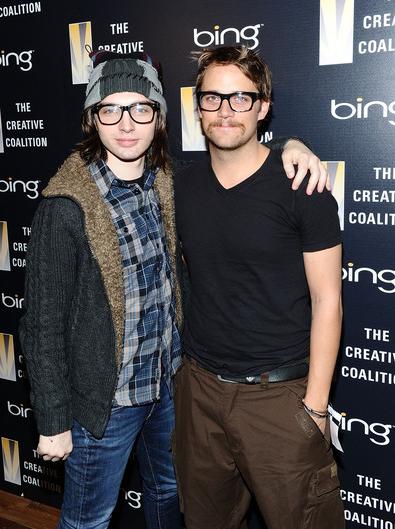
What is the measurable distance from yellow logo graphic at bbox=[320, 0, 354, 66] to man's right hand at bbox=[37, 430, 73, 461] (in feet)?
4.54

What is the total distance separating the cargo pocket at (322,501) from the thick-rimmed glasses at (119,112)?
3.67ft

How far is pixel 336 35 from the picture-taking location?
1.88m

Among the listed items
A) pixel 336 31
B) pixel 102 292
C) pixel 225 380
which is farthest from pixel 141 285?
pixel 336 31

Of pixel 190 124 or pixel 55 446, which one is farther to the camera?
pixel 190 124

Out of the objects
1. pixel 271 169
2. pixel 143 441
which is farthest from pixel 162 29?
pixel 143 441

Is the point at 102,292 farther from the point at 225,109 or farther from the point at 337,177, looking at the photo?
the point at 337,177

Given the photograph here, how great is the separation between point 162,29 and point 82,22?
14.4 inches

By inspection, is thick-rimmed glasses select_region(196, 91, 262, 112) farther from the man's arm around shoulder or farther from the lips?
the man's arm around shoulder

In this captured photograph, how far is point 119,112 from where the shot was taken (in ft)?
5.44

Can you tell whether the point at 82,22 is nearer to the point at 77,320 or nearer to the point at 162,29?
the point at 162,29

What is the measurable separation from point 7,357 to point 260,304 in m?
1.57

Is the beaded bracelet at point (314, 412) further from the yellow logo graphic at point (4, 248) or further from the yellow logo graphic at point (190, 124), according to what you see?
the yellow logo graphic at point (4, 248)

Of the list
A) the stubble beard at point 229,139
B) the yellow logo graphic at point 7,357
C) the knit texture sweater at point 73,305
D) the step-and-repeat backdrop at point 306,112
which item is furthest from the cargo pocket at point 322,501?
the yellow logo graphic at point 7,357

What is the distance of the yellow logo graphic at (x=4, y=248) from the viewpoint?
2.70 metres
